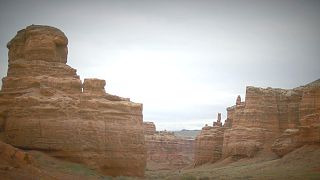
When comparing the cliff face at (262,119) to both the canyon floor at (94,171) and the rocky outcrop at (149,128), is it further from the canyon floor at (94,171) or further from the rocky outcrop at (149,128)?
the rocky outcrop at (149,128)

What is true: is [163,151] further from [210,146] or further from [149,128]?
[210,146]

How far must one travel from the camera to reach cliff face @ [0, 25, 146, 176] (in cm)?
3644

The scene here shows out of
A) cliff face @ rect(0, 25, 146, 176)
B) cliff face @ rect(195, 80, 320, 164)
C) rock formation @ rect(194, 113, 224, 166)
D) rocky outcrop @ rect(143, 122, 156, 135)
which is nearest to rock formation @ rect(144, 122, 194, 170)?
rocky outcrop @ rect(143, 122, 156, 135)

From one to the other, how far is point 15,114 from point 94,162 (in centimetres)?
861

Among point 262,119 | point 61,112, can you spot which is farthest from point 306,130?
point 61,112

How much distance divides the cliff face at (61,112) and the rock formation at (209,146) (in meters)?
35.8

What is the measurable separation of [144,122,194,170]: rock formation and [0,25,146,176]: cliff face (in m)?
44.9

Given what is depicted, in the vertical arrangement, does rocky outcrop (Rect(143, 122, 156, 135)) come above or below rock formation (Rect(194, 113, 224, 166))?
above

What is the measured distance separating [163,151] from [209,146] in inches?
769

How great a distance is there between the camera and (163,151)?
93000 millimetres

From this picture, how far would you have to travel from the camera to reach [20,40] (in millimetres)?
42625

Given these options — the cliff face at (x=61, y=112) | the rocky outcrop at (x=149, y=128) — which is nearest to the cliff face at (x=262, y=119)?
the cliff face at (x=61, y=112)

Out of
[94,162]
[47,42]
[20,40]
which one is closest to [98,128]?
[94,162]

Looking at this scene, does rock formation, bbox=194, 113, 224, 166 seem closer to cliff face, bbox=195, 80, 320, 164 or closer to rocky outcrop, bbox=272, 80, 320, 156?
cliff face, bbox=195, 80, 320, 164
